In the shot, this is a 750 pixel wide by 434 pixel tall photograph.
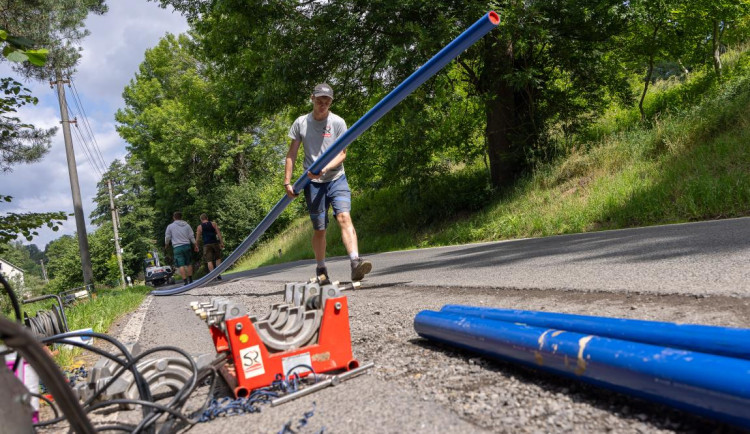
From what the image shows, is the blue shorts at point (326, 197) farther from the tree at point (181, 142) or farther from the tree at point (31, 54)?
the tree at point (181, 142)

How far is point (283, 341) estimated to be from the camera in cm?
233

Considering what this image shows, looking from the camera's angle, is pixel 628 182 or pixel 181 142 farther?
pixel 181 142

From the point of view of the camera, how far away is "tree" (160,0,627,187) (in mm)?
11344

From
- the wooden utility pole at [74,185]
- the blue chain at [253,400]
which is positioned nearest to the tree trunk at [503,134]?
the blue chain at [253,400]

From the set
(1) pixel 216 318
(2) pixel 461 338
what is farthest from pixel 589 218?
(1) pixel 216 318

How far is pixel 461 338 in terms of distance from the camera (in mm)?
2406

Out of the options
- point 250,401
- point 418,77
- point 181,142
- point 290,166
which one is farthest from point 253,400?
Answer: point 181,142

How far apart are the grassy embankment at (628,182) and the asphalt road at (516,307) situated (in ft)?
6.62

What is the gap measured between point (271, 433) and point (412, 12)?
37.8 feet

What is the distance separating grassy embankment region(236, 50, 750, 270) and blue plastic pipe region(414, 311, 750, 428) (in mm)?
6530

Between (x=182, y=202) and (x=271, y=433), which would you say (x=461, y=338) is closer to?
(x=271, y=433)

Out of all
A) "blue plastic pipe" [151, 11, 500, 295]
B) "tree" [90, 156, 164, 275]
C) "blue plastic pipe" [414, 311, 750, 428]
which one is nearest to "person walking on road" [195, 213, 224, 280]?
"blue plastic pipe" [151, 11, 500, 295]

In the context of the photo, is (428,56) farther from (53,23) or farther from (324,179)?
(53,23)

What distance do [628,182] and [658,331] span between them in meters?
8.76
